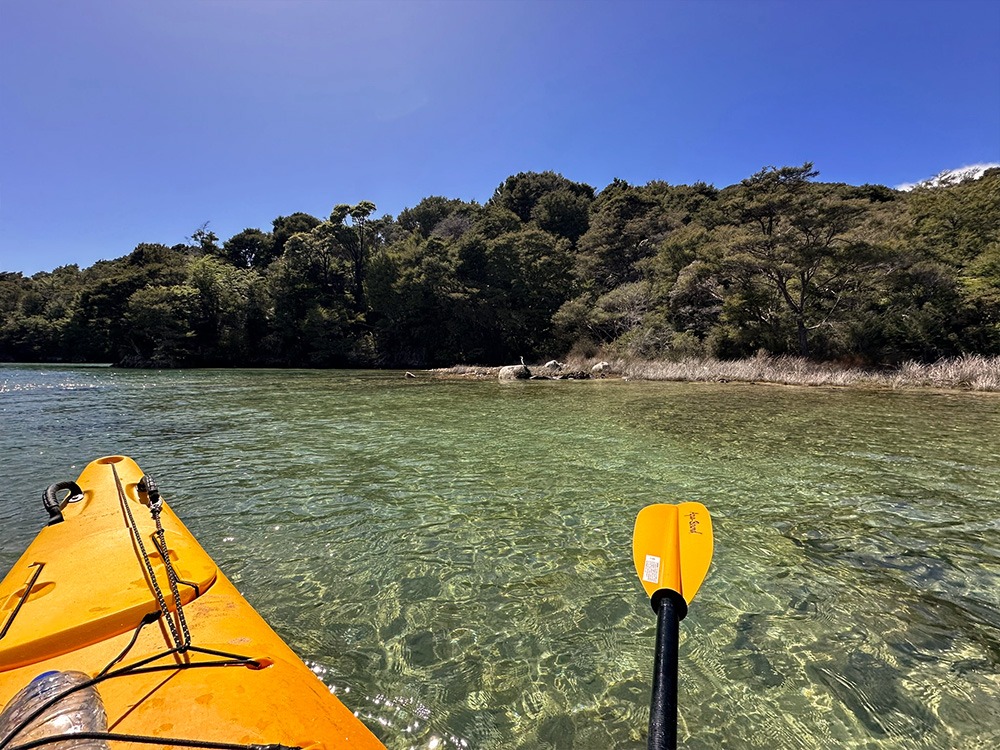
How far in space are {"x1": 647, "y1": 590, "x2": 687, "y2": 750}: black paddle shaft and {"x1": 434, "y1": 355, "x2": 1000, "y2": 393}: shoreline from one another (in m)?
17.7

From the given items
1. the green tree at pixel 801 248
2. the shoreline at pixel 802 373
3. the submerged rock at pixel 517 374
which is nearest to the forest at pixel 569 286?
the green tree at pixel 801 248

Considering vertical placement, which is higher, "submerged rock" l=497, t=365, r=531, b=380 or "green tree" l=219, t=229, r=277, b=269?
"green tree" l=219, t=229, r=277, b=269

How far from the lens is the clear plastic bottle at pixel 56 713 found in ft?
3.55

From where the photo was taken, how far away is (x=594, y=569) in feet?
10.7

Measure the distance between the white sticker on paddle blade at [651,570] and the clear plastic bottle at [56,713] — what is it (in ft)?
5.99

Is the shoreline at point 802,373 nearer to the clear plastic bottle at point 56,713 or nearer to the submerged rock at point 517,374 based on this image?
the submerged rock at point 517,374

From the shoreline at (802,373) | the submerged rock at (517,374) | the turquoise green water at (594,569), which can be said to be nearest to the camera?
the turquoise green water at (594,569)

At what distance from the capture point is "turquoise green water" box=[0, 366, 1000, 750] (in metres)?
2.00

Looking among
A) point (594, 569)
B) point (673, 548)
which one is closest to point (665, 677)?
point (673, 548)

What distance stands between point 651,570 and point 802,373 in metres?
18.7

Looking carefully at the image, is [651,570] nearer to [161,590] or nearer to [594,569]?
[594,569]

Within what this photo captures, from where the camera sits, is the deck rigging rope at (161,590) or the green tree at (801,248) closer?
the deck rigging rope at (161,590)

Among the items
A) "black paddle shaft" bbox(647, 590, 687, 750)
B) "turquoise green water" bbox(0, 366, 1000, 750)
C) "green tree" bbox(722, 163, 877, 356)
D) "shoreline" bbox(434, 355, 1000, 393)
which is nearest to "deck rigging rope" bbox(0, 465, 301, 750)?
"turquoise green water" bbox(0, 366, 1000, 750)

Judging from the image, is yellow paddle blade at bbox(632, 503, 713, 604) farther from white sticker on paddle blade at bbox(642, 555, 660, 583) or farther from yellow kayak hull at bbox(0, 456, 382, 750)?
yellow kayak hull at bbox(0, 456, 382, 750)
